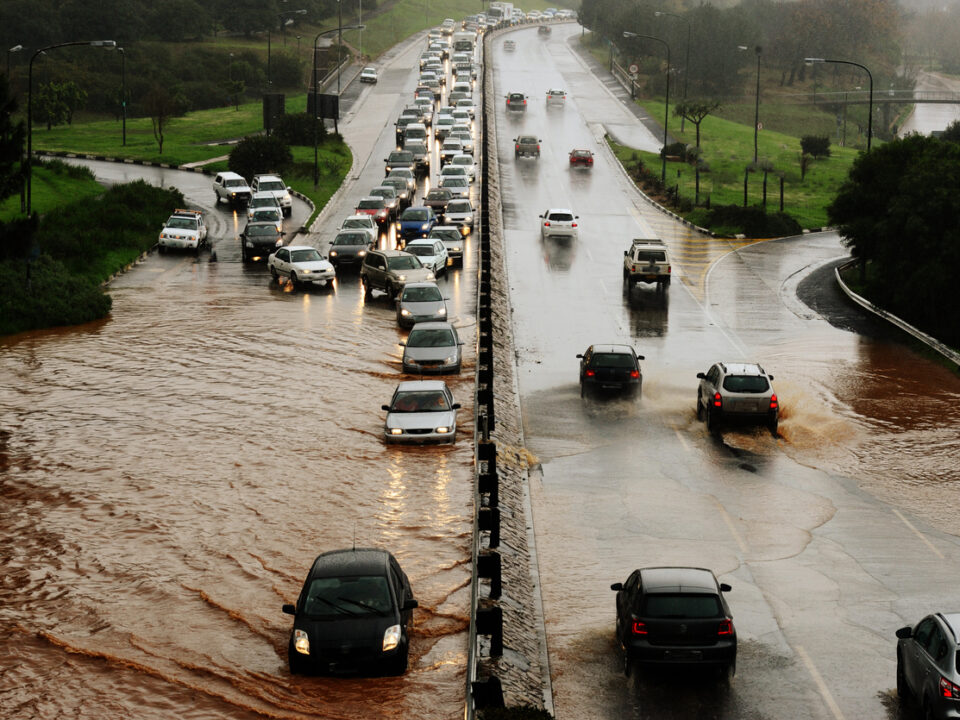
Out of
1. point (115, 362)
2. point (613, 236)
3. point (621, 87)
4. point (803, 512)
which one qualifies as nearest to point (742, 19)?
point (621, 87)

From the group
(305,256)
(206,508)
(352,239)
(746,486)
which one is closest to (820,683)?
(746,486)

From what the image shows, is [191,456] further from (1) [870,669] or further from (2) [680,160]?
(2) [680,160]

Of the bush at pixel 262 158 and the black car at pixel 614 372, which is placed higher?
the bush at pixel 262 158

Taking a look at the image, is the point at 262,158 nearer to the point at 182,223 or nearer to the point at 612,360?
the point at 182,223

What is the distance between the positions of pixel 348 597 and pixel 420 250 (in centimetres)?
3370

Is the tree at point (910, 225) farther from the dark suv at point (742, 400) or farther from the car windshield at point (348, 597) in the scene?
the car windshield at point (348, 597)

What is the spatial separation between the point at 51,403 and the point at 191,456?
701 centimetres

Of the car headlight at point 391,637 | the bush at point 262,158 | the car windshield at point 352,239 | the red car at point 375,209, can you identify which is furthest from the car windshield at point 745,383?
the bush at point 262,158

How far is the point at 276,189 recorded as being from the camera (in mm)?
67750

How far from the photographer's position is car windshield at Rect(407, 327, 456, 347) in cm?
3625

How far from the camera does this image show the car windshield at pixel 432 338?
3625cm

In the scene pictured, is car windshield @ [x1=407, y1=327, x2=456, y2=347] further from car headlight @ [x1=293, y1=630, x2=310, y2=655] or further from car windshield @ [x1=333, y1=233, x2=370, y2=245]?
car headlight @ [x1=293, y1=630, x2=310, y2=655]

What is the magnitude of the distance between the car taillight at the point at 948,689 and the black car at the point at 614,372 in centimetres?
1990

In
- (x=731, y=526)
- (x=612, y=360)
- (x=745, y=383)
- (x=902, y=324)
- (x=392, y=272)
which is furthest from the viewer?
(x=392, y=272)
